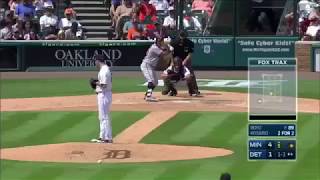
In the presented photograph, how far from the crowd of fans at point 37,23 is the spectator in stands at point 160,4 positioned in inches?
112

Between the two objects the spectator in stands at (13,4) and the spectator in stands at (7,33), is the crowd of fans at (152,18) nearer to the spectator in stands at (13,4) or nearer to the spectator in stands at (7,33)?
the spectator in stands at (13,4)

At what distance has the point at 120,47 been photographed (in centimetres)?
3216

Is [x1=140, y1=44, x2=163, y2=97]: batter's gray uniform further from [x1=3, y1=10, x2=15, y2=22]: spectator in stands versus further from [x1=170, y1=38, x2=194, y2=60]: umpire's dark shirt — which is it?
[x1=3, y1=10, x2=15, y2=22]: spectator in stands

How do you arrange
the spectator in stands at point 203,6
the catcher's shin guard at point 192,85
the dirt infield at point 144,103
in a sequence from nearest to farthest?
the dirt infield at point 144,103 < the catcher's shin guard at point 192,85 < the spectator in stands at point 203,6

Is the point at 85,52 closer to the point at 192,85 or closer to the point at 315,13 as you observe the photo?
the point at 315,13

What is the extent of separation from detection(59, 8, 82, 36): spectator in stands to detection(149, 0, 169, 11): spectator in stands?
2895mm

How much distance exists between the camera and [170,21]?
33.2 m

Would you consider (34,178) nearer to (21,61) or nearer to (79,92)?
(79,92)

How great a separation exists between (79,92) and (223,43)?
7.81 m

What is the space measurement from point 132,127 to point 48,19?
46.6ft

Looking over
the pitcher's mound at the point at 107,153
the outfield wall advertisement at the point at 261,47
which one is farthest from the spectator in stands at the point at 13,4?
the pitcher's mound at the point at 107,153

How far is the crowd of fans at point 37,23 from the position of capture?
32.6 meters

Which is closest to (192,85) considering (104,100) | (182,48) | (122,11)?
(182,48)
